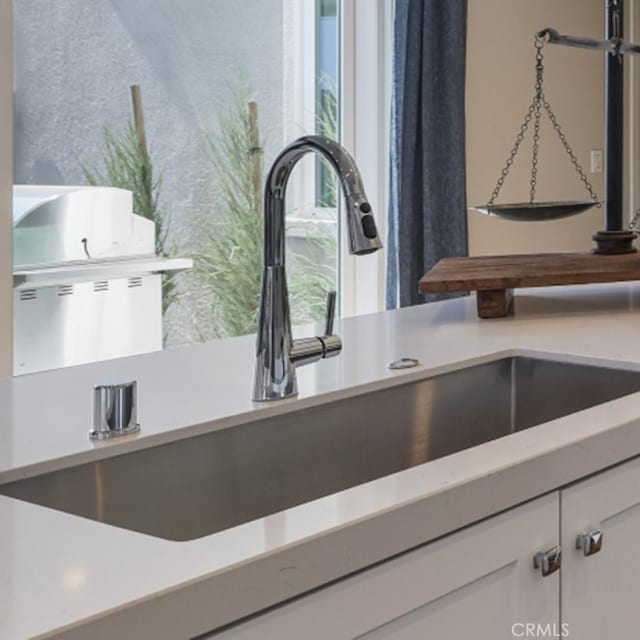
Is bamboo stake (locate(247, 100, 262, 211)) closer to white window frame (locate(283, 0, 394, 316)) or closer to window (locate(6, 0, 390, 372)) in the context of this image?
window (locate(6, 0, 390, 372))

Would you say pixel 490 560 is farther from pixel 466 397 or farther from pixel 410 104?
pixel 410 104

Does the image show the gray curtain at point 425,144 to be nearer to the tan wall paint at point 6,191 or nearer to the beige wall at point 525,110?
the beige wall at point 525,110

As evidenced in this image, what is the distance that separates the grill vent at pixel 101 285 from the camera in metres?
2.75

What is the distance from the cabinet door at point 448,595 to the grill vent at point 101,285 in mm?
1985

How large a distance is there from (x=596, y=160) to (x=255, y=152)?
2.02 meters

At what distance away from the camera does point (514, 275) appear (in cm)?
177

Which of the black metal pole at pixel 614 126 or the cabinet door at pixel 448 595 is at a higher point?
the black metal pole at pixel 614 126

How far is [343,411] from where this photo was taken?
1.27 m

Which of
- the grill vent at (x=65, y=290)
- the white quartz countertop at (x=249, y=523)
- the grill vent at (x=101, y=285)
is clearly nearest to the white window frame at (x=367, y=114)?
the grill vent at (x=101, y=285)

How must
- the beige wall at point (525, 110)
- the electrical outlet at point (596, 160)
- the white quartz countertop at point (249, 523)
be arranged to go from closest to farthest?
1. the white quartz countertop at point (249, 523)
2. the beige wall at point (525, 110)
3. the electrical outlet at point (596, 160)

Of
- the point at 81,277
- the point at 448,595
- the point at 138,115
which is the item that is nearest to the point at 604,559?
the point at 448,595

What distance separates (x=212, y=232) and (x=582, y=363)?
1.81 meters

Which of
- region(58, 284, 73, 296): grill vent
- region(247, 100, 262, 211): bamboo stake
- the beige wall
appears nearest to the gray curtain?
the beige wall

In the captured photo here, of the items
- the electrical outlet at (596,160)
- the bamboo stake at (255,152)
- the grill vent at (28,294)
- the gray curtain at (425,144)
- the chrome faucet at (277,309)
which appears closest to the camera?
the chrome faucet at (277,309)
